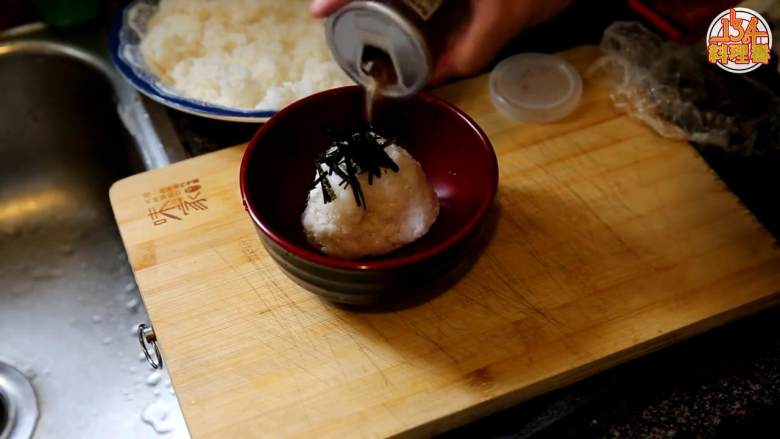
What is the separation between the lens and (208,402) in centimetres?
85


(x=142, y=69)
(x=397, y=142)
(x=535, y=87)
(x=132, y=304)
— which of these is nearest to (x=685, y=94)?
(x=535, y=87)

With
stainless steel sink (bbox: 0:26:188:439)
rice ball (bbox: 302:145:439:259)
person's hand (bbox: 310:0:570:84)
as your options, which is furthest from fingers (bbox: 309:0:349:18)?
stainless steel sink (bbox: 0:26:188:439)

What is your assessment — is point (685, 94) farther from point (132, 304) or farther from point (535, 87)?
point (132, 304)

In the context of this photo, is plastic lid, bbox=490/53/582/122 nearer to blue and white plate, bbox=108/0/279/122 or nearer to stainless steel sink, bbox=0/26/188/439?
blue and white plate, bbox=108/0/279/122

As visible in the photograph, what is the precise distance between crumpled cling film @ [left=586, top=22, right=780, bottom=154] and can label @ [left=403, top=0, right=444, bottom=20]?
0.42 metres

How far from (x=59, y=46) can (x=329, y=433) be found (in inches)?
38.3

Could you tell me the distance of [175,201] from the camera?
1.04 meters

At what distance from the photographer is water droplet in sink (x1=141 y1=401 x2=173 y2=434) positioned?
1.11 meters

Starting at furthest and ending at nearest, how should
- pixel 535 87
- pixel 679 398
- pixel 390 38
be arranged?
pixel 535 87
pixel 679 398
pixel 390 38

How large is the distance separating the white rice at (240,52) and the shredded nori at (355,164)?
269 mm

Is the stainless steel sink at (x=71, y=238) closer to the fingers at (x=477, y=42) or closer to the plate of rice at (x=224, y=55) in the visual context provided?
the plate of rice at (x=224, y=55)

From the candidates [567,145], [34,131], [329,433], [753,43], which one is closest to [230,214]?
[329,433]

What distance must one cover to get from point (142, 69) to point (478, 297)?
685 millimetres

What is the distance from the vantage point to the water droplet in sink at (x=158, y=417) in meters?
1.11
